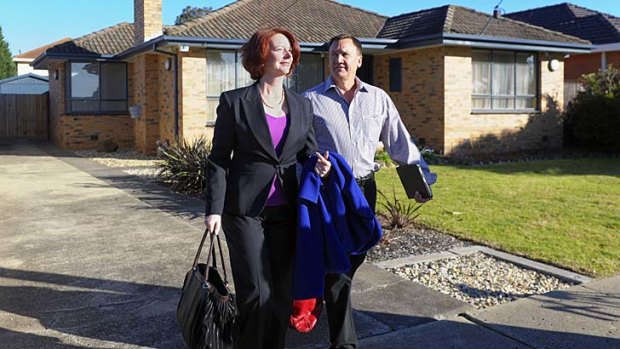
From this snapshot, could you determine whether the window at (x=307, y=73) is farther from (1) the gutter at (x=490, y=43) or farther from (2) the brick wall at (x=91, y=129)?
(2) the brick wall at (x=91, y=129)

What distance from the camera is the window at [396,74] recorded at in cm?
1758

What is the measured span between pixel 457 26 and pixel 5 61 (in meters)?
44.4

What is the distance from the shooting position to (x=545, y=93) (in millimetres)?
17969

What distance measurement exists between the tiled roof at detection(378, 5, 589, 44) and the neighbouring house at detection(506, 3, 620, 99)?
17.2 feet

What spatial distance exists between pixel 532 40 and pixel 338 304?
49.4 feet

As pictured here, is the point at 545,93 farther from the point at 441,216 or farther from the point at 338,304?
the point at 338,304

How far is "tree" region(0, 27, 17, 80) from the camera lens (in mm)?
50594

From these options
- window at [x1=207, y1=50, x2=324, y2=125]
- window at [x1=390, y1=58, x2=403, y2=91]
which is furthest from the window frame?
window at [x1=207, y1=50, x2=324, y2=125]

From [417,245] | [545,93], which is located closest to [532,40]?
[545,93]

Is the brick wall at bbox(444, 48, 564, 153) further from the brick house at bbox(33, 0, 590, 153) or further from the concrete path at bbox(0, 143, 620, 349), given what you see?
the concrete path at bbox(0, 143, 620, 349)

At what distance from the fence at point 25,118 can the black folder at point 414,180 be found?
82.5ft

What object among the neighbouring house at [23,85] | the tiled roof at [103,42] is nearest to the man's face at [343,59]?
the tiled roof at [103,42]

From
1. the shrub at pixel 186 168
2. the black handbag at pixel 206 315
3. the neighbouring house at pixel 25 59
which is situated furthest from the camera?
the neighbouring house at pixel 25 59

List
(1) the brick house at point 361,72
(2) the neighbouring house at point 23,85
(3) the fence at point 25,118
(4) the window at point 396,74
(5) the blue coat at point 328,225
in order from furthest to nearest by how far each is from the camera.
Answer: (2) the neighbouring house at point 23,85, (3) the fence at point 25,118, (4) the window at point 396,74, (1) the brick house at point 361,72, (5) the blue coat at point 328,225
